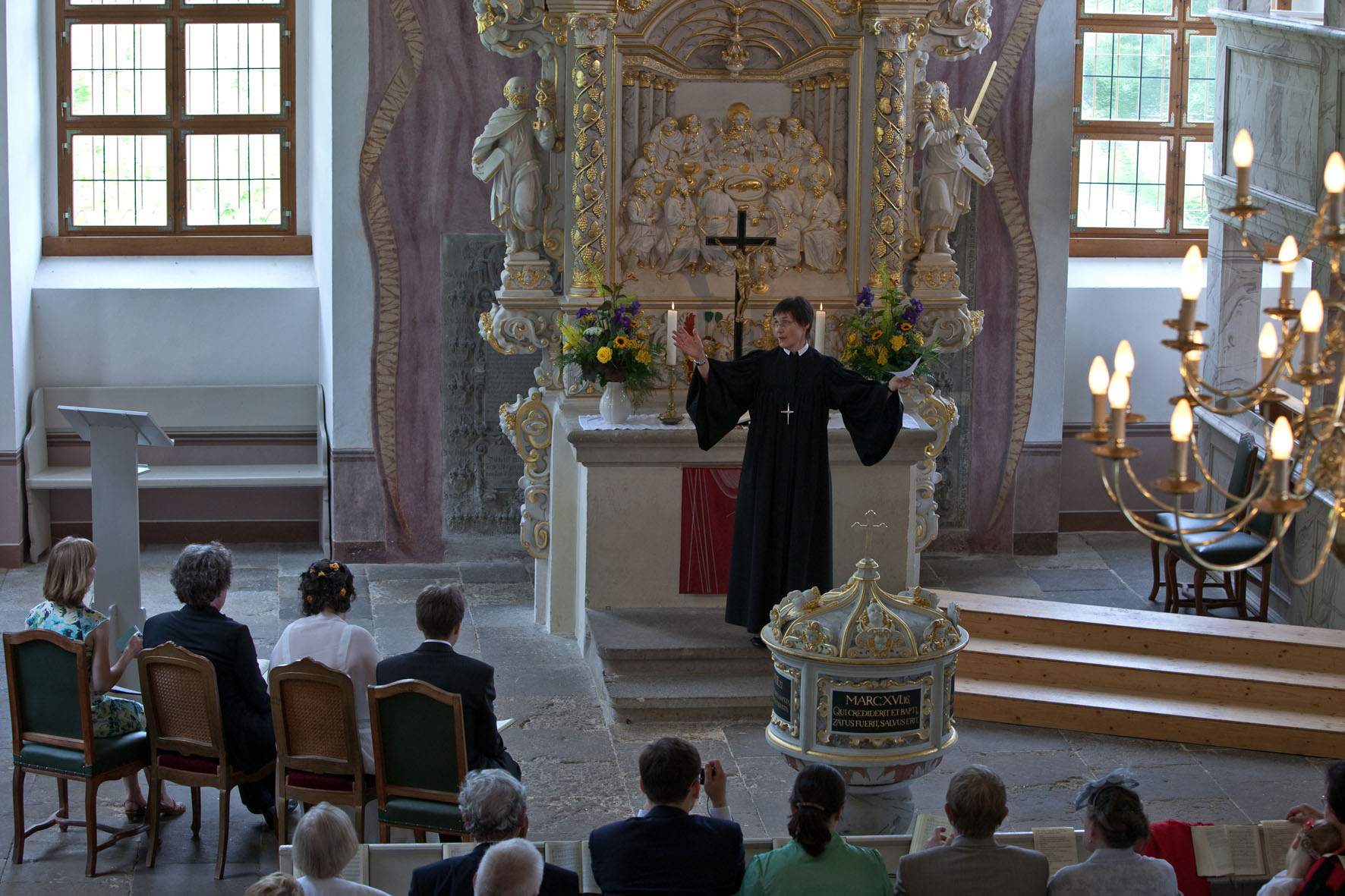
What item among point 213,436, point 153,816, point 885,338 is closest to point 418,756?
point 153,816

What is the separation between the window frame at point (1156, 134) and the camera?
11812mm

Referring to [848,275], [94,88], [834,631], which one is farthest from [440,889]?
[94,88]

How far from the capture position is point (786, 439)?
799 cm

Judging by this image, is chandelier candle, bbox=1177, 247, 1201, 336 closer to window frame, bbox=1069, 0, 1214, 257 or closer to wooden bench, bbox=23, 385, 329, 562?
wooden bench, bbox=23, 385, 329, 562

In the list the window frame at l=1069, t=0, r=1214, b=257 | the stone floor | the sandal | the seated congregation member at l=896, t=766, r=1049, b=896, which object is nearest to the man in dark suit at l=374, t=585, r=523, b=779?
the stone floor

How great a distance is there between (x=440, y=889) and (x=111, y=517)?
3.86 meters

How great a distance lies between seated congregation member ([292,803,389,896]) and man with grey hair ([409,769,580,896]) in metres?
0.16

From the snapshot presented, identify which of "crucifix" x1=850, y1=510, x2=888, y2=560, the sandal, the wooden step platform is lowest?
the sandal

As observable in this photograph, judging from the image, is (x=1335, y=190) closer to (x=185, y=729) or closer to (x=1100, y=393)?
(x=1100, y=393)

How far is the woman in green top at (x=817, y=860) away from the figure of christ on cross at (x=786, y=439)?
330 cm

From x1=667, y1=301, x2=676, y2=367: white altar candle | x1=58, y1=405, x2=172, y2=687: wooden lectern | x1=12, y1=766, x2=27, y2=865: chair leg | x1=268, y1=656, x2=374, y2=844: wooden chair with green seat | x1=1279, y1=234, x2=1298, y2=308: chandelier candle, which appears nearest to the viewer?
x1=1279, y1=234, x2=1298, y2=308: chandelier candle

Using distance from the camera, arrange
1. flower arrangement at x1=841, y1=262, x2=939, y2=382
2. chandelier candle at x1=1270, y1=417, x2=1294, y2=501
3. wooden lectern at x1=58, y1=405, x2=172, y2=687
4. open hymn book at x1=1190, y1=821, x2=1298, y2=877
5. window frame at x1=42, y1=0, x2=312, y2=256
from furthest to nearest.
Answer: window frame at x1=42, y1=0, x2=312, y2=256 < flower arrangement at x1=841, y1=262, x2=939, y2=382 < wooden lectern at x1=58, y1=405, x2=172, y2=687 < open hymn book at x1=1190, y1=821, x2=1298, y2=877 < chandelier candle at x1=1270, y1=417, x2=1294, y2=501

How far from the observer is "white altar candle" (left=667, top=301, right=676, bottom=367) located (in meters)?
8.34

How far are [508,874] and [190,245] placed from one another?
8397 millimetres
